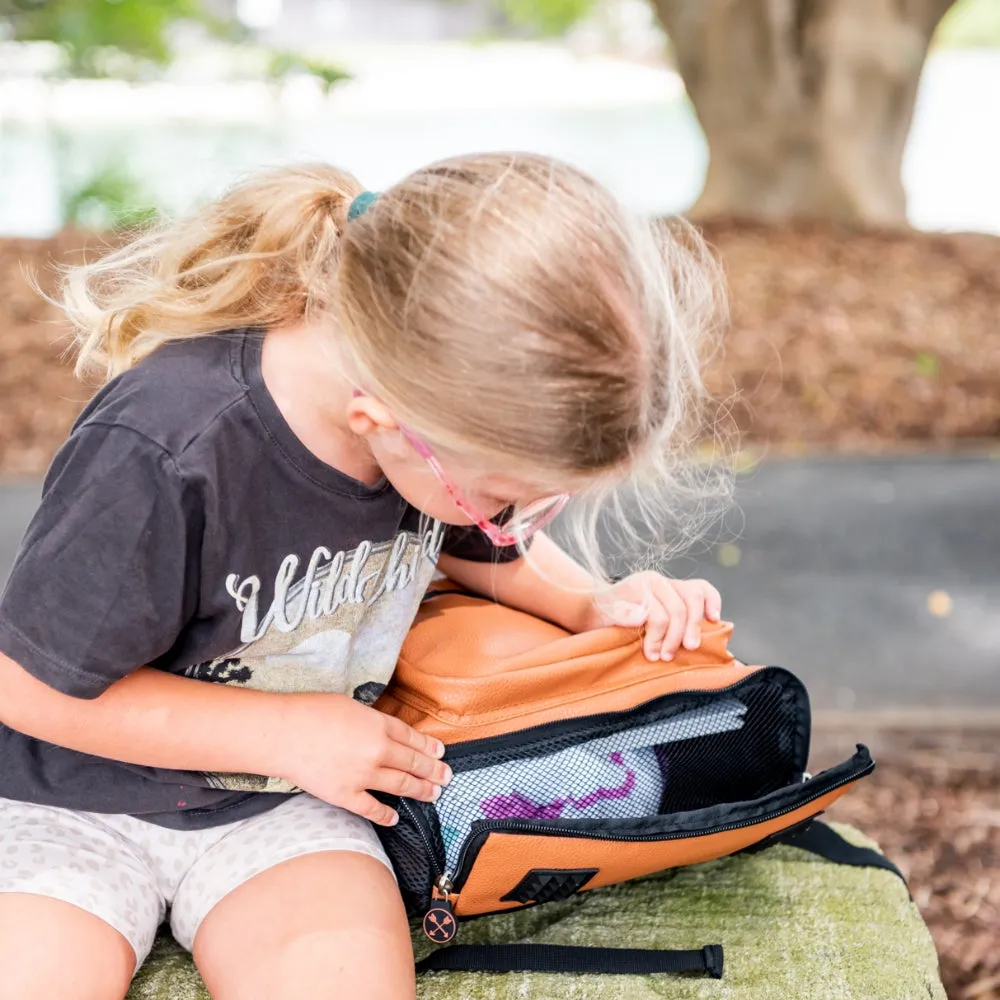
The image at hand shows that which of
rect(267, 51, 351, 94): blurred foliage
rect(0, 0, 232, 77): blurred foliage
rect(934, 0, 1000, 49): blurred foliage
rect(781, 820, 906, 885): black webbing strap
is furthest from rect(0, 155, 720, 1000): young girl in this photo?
rect(934, 0, 1000, 49): blurred foliage

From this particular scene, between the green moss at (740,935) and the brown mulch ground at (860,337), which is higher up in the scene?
the green moss at (740,935)

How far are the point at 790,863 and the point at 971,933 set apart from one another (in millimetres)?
641

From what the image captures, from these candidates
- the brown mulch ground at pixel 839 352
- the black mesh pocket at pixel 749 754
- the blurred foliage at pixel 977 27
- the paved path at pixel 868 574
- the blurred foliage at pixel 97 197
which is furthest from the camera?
the blurred foliage at pixel 977 27

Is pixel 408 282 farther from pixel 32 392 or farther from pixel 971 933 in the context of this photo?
pixel 32 392

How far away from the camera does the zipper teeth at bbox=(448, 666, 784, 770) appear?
1539 millimetres

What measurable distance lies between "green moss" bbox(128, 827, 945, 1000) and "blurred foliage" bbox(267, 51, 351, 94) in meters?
5.15

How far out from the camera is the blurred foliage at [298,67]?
19.9ft

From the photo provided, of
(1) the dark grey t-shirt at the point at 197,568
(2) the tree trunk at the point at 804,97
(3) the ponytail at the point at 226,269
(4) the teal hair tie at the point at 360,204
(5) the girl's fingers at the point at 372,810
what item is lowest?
(2) the tree trunk at the point at 804,97

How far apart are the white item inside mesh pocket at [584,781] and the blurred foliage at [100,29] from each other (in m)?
5.50

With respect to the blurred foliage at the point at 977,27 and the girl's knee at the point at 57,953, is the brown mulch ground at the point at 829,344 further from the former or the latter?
the blurred foliage at the point at 977,27

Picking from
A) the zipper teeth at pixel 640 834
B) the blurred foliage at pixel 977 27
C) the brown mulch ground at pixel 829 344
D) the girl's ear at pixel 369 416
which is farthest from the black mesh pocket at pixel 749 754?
the blurred foliage at pixel 977 27

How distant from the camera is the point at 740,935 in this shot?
1.62 m

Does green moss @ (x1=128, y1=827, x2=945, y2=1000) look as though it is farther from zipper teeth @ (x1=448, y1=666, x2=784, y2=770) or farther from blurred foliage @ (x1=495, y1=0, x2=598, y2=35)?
blurred foliage @ (x1=495, y1=0, x2=598, y2=35)

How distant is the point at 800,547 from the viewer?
3.62 m
